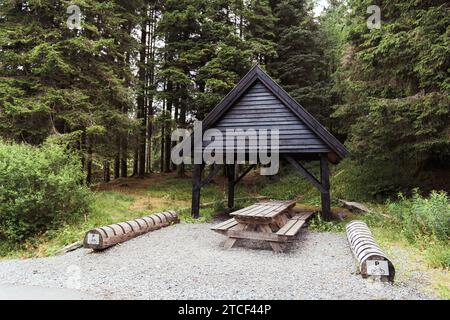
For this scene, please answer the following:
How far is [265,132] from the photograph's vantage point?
9.80 meters

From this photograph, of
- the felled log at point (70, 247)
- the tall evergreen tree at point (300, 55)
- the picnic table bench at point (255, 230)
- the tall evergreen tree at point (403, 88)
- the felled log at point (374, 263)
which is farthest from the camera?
the tall evergreen tree at point (300, 55)

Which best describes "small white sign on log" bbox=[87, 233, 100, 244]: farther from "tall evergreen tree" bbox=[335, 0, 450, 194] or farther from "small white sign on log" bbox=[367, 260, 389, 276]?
"tall evergreen tree" bbox=[335, 0, 450, 194]

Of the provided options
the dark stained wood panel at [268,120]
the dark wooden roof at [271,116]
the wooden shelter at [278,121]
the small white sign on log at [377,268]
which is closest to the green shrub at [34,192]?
the wooden shelter at [278,121]

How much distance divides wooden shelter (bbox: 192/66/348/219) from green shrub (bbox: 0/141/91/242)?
3898 millimetres

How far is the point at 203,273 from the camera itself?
17.4 feet

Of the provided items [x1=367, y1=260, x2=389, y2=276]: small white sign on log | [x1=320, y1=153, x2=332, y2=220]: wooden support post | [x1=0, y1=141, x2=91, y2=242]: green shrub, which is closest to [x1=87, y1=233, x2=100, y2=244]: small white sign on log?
[x1=0, y1=141, x2=91, y2=242]: green shrub

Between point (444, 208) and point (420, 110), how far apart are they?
374 centimetres

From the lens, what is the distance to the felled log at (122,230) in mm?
6633

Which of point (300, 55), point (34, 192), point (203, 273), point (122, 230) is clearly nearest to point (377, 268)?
point (203, 273)

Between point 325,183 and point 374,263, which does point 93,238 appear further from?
point 325,183

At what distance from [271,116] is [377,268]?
594 centimetres

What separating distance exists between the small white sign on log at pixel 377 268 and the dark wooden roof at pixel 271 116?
476 centimetres

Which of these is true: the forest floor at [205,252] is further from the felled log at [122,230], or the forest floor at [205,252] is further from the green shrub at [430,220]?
the green shrub at [430,220]
